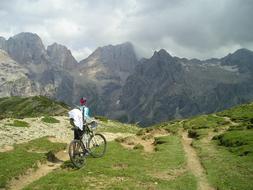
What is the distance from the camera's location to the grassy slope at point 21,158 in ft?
87.8

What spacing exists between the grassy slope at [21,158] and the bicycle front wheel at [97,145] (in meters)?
3.95

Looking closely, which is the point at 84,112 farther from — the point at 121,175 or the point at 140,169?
the point at 121,175

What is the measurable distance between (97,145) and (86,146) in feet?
7.22

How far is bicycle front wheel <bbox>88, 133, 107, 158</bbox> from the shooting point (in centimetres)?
3272

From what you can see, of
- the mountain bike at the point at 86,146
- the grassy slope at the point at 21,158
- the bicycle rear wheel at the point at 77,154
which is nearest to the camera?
the grassy slope at the point at 21,158

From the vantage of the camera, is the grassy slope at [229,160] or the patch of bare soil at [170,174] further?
the patch of bare soil at [170,174]

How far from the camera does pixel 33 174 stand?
2852 cm

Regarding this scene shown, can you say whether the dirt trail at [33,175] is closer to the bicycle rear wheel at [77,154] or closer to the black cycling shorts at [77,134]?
the bicycle rear wheel at [77,154]

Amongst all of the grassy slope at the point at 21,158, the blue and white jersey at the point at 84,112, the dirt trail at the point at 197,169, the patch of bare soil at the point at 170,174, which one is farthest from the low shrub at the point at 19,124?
the patch of bare soil at the point at 170,174

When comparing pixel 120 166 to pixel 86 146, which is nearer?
pixel 120 166

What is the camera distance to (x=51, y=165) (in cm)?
3152

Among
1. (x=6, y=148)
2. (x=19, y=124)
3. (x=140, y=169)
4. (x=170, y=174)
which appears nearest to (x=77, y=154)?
(x=140, y=169)

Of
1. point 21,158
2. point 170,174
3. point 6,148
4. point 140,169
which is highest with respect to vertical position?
point 6,148

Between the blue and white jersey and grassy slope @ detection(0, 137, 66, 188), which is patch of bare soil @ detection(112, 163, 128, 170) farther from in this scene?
grassy slope @ detection(0, 137, 66, 188)
